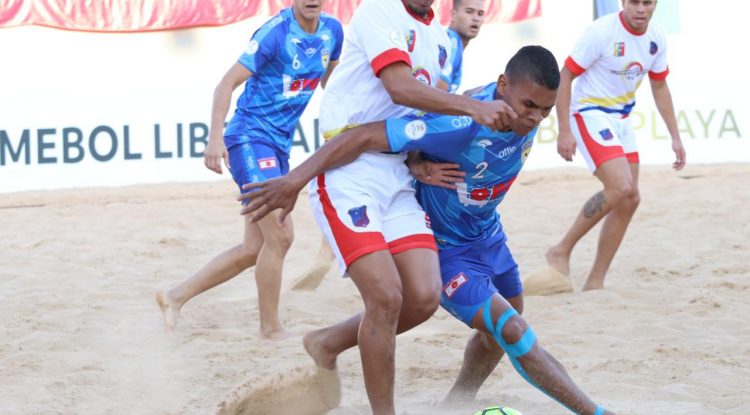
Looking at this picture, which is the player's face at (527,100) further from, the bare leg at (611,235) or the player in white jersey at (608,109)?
the bare leg at (611,235)

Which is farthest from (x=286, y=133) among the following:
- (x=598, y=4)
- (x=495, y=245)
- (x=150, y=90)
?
(x=598, y=4)

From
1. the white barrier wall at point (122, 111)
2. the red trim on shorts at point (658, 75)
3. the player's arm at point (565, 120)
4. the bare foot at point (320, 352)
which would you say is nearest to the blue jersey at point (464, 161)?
the bare foot at point (320, 352)

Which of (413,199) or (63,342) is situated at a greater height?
(413,199)

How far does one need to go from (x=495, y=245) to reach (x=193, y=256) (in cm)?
438

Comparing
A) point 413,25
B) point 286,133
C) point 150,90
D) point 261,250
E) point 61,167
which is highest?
point 413,25

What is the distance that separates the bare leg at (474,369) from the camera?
4.51 m

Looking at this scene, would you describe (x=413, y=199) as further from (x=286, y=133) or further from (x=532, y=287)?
(x=532, y=287)

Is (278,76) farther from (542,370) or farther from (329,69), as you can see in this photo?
(542,370)

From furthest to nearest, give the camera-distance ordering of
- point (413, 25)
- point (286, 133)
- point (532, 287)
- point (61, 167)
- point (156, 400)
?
point (61, 167) → point (532, 287) → point (286, 133) → point (156, 400) → point (413, 25)

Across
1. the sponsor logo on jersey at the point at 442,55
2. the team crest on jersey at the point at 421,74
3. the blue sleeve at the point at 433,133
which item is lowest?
the blue sleeve at the point at 433,133

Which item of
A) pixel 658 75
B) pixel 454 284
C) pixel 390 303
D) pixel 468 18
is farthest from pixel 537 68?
pixel 658 75

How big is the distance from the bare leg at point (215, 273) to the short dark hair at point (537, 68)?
2.43 metres

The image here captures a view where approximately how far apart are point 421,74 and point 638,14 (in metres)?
2.85

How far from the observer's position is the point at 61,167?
1084 centimetres
